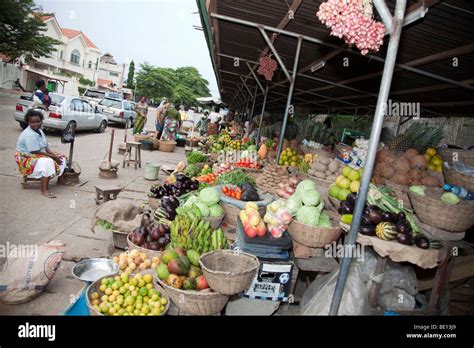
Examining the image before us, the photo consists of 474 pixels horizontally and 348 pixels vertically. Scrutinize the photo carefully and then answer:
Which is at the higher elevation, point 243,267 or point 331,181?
point 331,181

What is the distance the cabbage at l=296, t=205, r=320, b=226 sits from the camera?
364 cm

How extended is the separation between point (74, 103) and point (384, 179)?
13841 millimetres

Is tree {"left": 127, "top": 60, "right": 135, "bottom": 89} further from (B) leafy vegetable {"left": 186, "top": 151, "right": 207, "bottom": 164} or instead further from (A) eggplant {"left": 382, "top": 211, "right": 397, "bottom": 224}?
(A) eggplant {"left": 382, "top": 211, "right": 397, "bottom": 224}

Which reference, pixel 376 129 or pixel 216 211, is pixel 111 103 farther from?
pixel 376 129

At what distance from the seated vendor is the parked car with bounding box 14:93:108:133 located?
5.73m

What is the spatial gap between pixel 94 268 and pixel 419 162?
422cm

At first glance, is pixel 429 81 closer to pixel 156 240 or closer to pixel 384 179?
pixel 384 179

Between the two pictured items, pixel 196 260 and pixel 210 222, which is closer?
pixel 196 260

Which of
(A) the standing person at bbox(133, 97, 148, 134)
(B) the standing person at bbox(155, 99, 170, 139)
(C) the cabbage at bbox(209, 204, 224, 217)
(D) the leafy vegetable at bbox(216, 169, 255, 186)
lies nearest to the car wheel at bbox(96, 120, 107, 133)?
(A) the standing person at bbox(133, 97, 148, 134)

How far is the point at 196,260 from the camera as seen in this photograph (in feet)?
10.7

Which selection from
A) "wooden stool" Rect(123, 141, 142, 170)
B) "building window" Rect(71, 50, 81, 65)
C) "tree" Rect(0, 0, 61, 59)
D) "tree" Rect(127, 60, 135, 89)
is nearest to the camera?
"wooden stool" Rect(123, 141, 142, 170)
